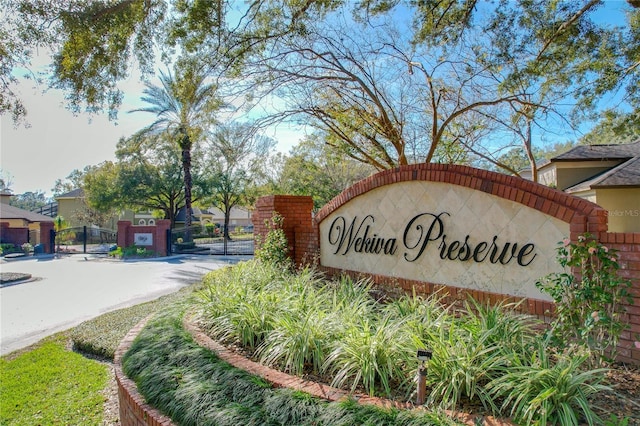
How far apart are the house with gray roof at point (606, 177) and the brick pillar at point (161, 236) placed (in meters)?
19.2

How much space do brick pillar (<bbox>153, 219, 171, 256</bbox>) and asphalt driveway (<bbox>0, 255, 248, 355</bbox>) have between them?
132 inches

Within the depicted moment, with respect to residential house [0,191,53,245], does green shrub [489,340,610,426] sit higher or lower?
lower

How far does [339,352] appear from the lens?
3133 millimetres

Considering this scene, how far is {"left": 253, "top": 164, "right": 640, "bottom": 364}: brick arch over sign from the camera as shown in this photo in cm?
358

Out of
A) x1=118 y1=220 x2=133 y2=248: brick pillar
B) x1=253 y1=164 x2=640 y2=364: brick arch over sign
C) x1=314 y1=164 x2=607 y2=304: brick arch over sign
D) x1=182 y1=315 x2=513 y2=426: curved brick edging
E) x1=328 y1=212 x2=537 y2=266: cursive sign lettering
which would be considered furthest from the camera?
x1=118 y1=220 x2=133 y2=248: brick pillar

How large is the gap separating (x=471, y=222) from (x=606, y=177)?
9.75m

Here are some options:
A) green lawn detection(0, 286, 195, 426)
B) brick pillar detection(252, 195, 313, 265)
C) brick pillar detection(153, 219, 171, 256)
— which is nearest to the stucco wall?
brick pillar detection(252, 195, 313, 265)

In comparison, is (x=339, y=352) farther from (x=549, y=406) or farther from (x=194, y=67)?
(x=194, y=67)

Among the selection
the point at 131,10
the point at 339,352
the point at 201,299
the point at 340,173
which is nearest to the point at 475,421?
the point at 339,352

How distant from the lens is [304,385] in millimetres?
2930

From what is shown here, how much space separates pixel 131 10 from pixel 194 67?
1588mm

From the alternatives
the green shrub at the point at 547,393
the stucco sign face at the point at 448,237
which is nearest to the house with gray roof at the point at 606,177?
the stucco sign face at the point at 448,237

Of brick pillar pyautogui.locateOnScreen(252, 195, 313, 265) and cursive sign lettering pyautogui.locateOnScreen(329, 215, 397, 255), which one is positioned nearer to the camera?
cursive sign lettering pyautogui.locateOnScreen(329, 215, 397, 255)

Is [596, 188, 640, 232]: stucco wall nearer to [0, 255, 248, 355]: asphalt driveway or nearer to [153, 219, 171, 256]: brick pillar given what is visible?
[0, 255, 248, 355]: asphalt driveway
